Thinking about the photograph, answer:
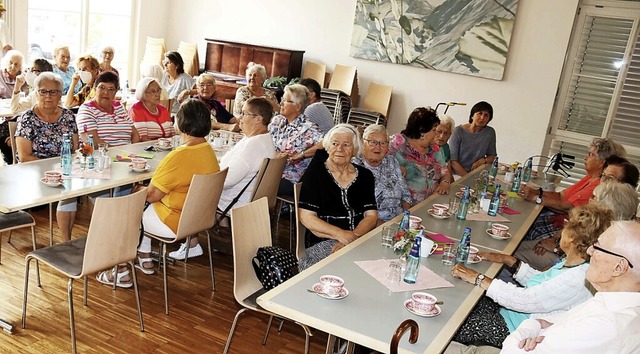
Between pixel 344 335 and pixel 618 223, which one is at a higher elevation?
pixel 618 223

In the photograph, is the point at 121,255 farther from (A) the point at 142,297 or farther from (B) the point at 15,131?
(B) the point at 15,131

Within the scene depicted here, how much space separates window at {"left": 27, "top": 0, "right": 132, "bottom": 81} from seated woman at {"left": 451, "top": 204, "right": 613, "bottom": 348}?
316 inches

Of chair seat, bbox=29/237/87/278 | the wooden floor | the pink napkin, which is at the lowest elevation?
the wooden floor

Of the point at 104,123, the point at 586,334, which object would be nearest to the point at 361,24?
the point at 104,123

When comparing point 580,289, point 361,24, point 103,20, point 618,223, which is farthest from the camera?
point 103,20

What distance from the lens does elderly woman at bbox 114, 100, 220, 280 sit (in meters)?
3.79

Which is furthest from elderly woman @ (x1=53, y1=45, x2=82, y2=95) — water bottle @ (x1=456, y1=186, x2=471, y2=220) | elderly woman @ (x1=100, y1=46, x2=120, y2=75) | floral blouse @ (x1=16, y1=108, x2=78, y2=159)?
water bottle @ (x1=456, y1=186, x2=471, y2=220)

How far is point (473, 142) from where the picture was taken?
21.4 feet

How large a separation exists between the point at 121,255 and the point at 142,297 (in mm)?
836

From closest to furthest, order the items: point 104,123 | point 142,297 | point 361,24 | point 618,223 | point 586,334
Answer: point 586,334
point 618,223
point 142,297
point 104,123
point 361,24

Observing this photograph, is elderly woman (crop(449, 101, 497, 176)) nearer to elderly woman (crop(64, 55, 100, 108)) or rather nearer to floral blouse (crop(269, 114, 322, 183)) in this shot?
floral blouse (crop(269, 114, 322, 183))

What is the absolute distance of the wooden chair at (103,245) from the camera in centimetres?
306

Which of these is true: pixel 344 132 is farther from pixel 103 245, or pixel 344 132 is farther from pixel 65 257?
pixel 65 257

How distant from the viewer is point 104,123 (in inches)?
197
